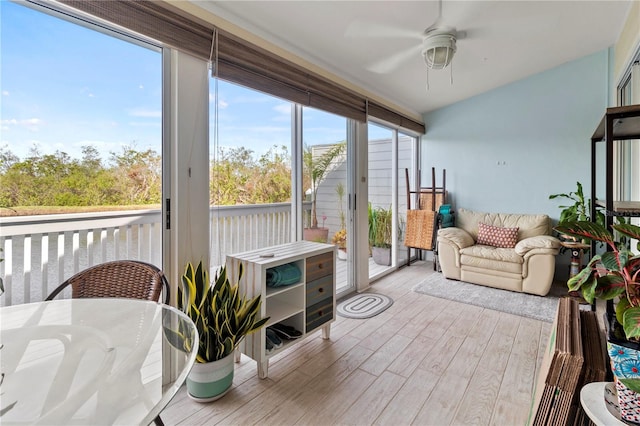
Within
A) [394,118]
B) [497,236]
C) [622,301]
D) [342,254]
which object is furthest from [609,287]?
[394,118]

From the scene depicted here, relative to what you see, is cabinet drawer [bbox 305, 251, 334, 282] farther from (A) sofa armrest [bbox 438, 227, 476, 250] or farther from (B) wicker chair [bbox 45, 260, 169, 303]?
(A) sofa armrest [bbox 438, 227, 476, 250]

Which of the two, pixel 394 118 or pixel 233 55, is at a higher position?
pixel 394 118

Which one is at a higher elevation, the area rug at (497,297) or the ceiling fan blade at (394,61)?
the ceiling fan blade at (394,61)

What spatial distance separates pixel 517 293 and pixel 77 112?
4.30m

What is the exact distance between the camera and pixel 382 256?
184 inches

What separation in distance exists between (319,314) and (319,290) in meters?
0.18

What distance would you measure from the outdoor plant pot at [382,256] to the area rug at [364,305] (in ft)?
3.68

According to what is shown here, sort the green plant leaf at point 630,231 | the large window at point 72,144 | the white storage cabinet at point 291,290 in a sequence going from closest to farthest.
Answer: the green plant leaf at point 630,231
the large window at point 72,144
the white storage cabinet at point 291,290

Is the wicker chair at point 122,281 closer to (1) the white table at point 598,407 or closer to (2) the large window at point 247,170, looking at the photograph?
(2) the large window at point 247,170

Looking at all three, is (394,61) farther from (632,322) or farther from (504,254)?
(632,322)

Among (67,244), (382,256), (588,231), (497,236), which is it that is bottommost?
(382,256)

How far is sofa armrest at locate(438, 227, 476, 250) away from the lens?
4.04 meters

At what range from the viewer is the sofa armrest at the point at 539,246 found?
3434 millimetres

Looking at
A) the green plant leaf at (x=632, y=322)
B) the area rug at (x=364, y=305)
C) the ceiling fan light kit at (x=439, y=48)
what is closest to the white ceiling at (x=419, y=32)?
the ceiling fan light kit at (x=439, y=48)
